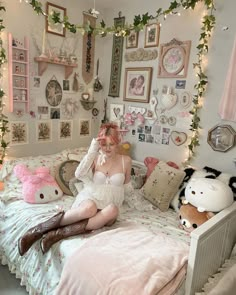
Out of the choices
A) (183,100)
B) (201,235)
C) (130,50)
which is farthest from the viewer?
(130,50)

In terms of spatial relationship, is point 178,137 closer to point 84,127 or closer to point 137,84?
point 137,84

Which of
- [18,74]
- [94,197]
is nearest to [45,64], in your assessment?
[18,74]

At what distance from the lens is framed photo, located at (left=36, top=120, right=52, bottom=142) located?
2.71m

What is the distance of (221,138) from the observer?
2.27 meters

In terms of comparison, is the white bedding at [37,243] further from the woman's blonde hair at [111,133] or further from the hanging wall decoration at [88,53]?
the hanging wall decoration at [88,53]

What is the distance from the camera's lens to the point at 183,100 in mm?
2494

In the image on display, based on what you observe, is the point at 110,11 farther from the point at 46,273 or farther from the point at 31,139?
the point at 46,273

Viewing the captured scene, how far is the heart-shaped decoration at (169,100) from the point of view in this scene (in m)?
2.55

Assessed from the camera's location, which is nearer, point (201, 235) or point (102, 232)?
point (201, 235)

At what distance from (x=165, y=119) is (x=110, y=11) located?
148 cm

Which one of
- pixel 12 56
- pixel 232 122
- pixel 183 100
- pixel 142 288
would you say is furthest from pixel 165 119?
pixel 142 288

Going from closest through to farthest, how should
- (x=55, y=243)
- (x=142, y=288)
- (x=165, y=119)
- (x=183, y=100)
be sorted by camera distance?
1. (x=142, y=288)
2. (x=55, y=243)
3. (x=183, y=100)
4. (x=165, y=119)

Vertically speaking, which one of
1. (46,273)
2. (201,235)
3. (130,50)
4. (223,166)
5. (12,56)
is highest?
Result: (130,50)

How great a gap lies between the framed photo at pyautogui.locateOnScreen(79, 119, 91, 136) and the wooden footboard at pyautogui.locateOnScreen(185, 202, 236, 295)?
191 cm
